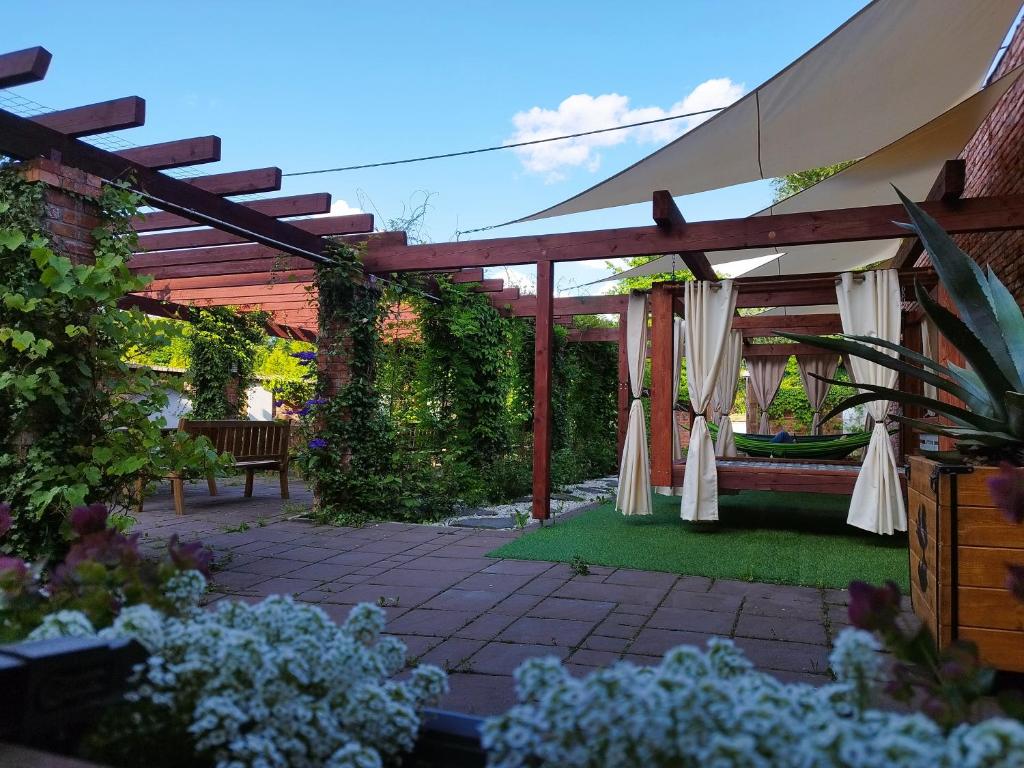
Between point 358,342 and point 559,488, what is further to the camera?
point 559,488

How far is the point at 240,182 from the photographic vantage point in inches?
182

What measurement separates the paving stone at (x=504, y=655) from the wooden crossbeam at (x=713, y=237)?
339 cm

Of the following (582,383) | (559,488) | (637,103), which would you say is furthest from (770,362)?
(637,103)

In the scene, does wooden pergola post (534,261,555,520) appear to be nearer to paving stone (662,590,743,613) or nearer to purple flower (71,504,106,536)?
paving stone (662,590,743,613)

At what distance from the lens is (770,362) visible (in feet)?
38.2

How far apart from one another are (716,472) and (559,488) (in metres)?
3.09

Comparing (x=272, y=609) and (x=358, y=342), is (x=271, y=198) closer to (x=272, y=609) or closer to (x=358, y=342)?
(x=358, y=342)

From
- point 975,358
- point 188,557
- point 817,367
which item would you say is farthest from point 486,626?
point 817,367

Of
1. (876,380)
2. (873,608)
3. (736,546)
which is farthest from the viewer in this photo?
(876,380)

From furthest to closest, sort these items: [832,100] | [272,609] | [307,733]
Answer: [832,100], [272,609], [307,733]

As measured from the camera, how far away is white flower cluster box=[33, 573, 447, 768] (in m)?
0.81

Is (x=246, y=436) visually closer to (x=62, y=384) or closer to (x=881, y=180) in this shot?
(x=62, y=384)

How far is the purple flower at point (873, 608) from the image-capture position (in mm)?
812

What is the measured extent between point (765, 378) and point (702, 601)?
904 centimetres
